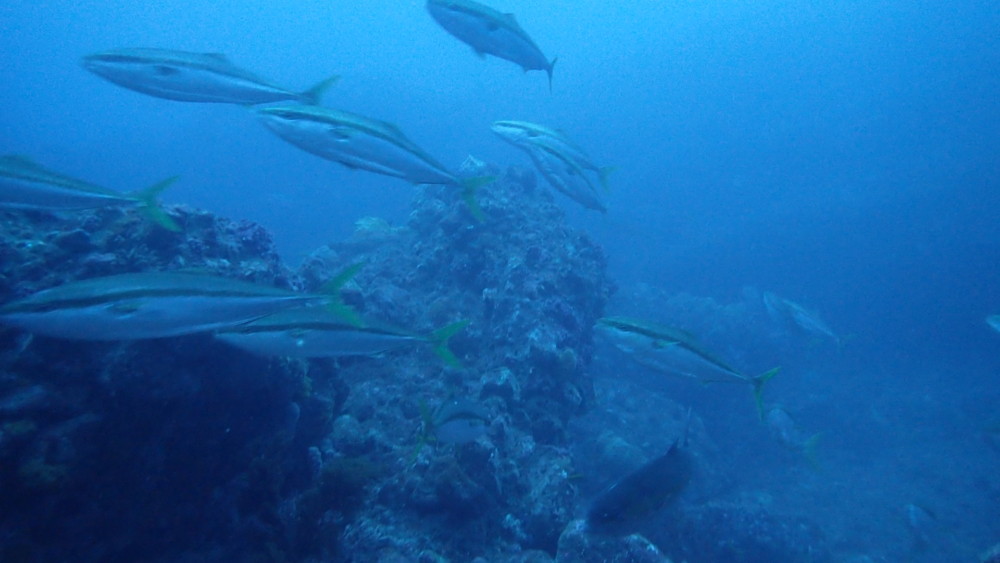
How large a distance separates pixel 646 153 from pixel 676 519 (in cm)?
4968

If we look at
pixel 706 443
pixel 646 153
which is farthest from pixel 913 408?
pixel 646 153

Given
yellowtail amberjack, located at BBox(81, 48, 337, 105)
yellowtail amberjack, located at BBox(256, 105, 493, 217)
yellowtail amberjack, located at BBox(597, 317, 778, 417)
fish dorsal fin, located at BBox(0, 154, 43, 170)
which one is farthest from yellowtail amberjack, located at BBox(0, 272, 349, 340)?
yellowtail amberjack, located at BBox(597, 317, 778, 417)

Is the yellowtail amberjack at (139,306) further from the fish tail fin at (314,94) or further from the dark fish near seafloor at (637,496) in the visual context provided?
the dark fish near seafloor at (637,496)

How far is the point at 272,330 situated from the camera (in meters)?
3.14

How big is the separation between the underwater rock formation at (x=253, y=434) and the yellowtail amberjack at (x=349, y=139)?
0.78 metres

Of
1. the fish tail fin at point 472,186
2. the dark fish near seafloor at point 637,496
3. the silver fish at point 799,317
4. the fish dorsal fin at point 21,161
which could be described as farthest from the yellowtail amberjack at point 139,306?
the silver fish at point 799,317

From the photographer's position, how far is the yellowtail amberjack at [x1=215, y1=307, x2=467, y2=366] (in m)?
3.12

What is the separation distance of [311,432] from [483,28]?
14.7 feet

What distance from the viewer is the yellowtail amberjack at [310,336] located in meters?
3.12

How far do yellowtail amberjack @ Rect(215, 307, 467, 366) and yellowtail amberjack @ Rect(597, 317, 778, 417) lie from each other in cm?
191

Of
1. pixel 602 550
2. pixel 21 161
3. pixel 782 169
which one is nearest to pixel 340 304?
pixel 21 161

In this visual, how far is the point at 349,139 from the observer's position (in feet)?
10.8

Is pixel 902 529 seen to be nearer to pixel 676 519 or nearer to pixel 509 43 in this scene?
pixel 676 519

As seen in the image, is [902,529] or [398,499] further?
[902,529]
